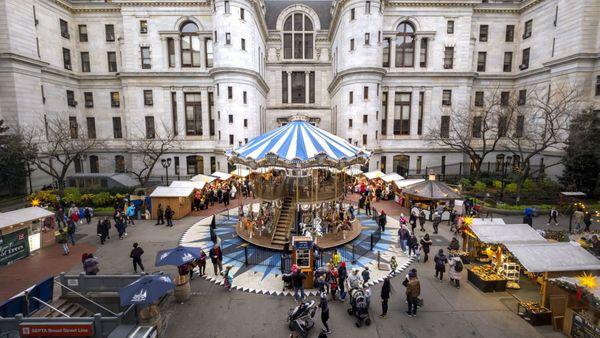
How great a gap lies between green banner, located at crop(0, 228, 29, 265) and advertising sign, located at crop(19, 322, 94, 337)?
8.59 metres

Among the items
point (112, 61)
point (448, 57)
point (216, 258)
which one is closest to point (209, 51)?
point (112, 61)

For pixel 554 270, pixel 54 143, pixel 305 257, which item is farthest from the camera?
pixel 54 143

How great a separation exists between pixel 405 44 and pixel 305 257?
3267cm

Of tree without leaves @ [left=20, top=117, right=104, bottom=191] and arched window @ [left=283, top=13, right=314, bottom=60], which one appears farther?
arched window @ [left=283, top=13, right=314, bottom=60]

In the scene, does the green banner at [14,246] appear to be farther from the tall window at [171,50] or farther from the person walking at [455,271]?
the tall window at [171,50]

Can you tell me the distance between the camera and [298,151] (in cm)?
1598

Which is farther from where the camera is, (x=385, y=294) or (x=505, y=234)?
(x=505, y=234)

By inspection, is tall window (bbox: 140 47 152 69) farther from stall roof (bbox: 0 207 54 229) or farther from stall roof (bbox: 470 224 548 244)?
stall roof (bbox: 470 224 548 244)

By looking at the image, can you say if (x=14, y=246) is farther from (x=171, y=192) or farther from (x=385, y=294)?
(x=385, y=294)

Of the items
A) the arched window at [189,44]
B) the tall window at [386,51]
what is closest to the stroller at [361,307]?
the tall window at [386,51]

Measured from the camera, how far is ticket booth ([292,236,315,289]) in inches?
474

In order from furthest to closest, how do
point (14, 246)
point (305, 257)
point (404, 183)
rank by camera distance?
1. point (404, 183)
2. point (14, 246)
3. point (305, 257)

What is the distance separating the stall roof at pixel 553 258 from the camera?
9562mm

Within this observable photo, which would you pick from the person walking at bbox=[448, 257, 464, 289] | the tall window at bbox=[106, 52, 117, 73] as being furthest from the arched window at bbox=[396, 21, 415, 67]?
the tall window at bbox=[106, 52, 117, 73]
